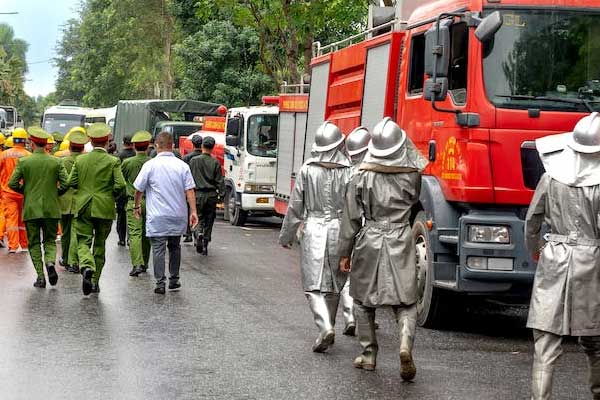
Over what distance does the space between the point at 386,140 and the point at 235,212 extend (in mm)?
16829

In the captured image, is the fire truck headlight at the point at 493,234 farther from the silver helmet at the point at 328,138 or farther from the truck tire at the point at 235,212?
the truck tire at the point at 235,212

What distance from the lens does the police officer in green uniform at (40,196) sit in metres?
→ 13.9

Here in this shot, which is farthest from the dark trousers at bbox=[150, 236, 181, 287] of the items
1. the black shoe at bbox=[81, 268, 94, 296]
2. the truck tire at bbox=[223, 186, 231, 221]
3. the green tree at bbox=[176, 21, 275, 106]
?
the green tree at bbox=[176, 21, 275, 106]

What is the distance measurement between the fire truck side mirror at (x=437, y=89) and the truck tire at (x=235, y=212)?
14.5 m

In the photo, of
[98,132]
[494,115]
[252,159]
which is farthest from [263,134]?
[494,115]

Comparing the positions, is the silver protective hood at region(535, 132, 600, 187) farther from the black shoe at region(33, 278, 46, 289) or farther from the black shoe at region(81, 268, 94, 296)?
the black shoe at region(33, 278, 46, 289)

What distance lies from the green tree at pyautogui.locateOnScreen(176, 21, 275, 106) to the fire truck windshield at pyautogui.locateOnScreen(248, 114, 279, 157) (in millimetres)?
14983

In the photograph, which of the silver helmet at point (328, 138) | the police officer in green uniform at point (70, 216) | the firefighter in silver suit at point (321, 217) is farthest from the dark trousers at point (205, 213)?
the silver helmet at point (328, 138)

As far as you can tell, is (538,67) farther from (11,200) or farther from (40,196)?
(11,200)

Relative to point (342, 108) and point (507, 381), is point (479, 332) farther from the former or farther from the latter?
point (342, 108)

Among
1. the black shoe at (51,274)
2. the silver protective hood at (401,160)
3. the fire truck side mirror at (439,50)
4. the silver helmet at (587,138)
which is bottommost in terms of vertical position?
the black shoe at (51,274)

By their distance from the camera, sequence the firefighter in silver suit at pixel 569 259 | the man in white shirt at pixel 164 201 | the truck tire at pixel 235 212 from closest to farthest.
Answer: the firefighter in silver suit at pixel 569 259 < the man in white shirt at pixel 164 201 < the truck tire at pixel 235 212

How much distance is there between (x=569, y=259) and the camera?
25.3 feet

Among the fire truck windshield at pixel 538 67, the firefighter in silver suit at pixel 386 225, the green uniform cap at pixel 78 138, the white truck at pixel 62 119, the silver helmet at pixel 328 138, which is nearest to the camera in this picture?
the firefighter in silver suit at pixel 386 225
